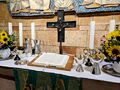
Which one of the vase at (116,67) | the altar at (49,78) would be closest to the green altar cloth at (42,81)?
the altar at (49,78)

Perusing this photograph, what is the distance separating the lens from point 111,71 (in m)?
0.83

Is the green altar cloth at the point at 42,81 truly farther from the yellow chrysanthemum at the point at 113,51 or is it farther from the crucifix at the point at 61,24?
the crucifix at the point at 61,24

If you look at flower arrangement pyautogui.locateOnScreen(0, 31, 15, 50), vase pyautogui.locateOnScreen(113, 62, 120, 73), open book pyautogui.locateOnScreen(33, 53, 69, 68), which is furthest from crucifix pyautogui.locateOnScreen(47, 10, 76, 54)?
vase pyautogui.locateOnScreen(113, 62, 120, 73)

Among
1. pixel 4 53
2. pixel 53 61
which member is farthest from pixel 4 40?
pixel 53 61

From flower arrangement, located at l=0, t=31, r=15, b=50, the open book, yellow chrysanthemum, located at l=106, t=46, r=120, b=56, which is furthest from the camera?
flower arrangement, located at l=0, t=31, r=15, b=50

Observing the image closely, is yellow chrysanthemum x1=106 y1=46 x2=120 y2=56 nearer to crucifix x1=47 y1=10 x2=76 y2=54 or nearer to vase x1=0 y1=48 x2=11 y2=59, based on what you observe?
crucifix x1=47 y1=10 x2=76 y2=54

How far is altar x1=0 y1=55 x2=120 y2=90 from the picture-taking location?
0.79 m

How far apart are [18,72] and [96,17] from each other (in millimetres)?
668

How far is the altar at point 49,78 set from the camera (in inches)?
31.3

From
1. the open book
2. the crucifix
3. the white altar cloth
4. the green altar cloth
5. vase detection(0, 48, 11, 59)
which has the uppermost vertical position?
the crucifix

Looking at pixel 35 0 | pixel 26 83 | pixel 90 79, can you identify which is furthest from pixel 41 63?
pixel 35 0

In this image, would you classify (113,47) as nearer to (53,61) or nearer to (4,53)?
(53,61)

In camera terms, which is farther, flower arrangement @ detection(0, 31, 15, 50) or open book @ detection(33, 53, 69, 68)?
flower arrangement @ detection(0, 31, 15, 50)

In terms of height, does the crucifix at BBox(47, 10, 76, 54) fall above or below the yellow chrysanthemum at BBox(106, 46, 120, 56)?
above
